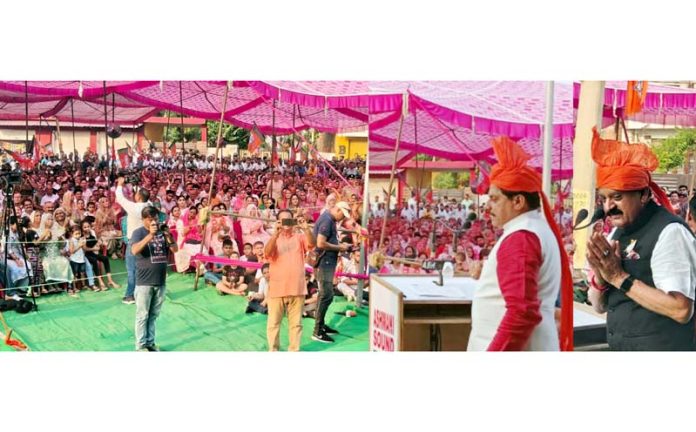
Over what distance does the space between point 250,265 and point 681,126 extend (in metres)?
2.67

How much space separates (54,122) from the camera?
216 inches

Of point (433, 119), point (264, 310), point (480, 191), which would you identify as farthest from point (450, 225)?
point (264, 310)

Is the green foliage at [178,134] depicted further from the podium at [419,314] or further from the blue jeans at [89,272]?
the podium at [419,314]

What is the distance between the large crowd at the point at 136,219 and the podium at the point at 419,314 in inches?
9.7

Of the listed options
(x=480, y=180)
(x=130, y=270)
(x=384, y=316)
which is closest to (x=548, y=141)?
(x=480, y=180)

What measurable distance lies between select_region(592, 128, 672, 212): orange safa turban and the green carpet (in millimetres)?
1590

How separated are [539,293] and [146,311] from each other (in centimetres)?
223

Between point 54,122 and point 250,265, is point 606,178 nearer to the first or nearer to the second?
point 250,265

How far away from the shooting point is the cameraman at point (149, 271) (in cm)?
530

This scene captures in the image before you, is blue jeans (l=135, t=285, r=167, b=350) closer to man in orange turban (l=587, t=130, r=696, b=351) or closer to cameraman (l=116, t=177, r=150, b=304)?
cameraman (l=116, t=177, r=150, b=304)

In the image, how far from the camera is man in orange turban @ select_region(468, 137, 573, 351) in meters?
4.77

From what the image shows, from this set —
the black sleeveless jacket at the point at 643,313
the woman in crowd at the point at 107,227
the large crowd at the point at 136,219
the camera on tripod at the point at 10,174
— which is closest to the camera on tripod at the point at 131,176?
the large crowd at the point at 136,219
